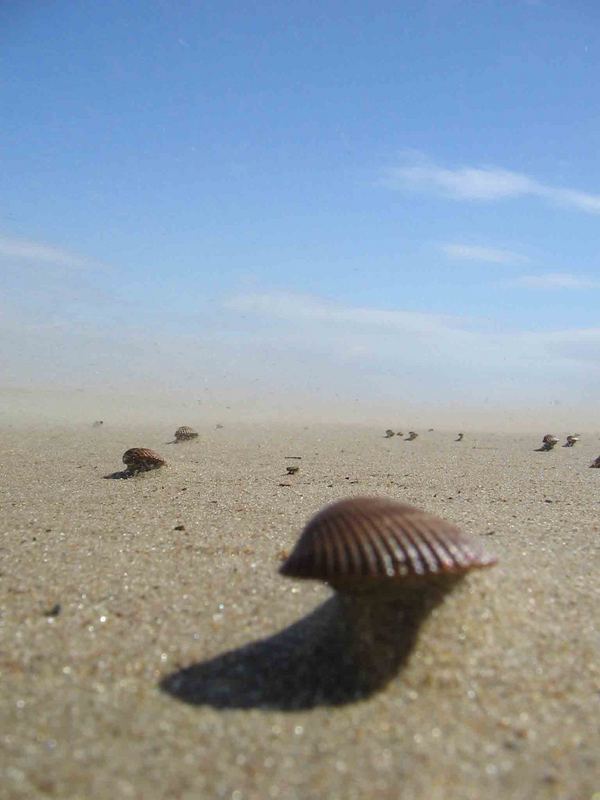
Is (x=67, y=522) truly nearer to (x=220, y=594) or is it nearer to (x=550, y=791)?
(x=220, y=594)

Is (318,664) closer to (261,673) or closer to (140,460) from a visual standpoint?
(261,673)

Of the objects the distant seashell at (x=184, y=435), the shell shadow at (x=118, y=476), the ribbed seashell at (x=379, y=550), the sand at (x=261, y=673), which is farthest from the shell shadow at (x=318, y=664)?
the distant seashell at (x=184, y=435)

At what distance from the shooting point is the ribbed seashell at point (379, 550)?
2.32m

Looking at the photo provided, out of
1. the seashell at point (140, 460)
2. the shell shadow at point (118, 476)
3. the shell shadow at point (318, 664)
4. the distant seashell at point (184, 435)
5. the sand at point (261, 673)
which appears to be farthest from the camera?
the distant seashell at point (184, 435)

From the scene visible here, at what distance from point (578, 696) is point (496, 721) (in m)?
0.37

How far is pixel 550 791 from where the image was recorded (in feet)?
5.98

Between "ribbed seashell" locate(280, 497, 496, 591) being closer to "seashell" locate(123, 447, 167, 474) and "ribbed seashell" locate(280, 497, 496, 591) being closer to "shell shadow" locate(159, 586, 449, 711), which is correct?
"shell shadow" locate(159, 586, 449, 711)

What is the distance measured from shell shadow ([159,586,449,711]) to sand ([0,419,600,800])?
0.01 metres

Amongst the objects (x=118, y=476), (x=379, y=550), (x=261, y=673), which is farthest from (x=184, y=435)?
(x=379, y=550)

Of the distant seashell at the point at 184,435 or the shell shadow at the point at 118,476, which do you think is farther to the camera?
the distant seashell at the point at 184,435

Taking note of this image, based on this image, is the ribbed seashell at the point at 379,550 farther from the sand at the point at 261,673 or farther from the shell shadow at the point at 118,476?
the shell shadow at the point at 118,476

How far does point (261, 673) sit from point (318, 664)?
0.69ft

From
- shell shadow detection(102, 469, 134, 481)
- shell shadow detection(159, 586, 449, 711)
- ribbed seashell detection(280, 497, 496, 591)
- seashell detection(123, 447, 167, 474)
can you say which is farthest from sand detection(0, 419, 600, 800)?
seashell detection(123, 447, 167, 474)

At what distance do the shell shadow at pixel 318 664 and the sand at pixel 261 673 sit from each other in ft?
0.03
